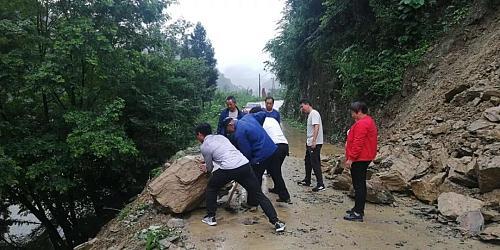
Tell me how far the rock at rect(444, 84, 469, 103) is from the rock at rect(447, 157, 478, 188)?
2501 mm

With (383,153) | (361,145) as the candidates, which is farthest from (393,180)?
(361,145)

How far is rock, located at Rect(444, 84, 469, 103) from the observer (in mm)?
8641

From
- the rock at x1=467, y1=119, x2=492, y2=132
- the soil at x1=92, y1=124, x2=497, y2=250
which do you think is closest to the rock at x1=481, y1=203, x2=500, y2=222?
the soil at x1=92, y1=124, x2=497, y2=250

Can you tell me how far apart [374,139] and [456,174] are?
6.76ft

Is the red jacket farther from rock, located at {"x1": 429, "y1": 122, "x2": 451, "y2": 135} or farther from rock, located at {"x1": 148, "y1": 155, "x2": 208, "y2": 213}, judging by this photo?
rock, located at {"x1": 429, "y1": 122, "x2": 451, "y2": 135}

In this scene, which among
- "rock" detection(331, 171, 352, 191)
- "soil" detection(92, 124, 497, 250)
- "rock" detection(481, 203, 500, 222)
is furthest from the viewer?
"rock" detection(331, 171, 352, 191)

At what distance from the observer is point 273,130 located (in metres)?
6.75

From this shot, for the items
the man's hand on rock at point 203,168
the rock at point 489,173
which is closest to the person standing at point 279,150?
the man's hand on rock at point 203,168

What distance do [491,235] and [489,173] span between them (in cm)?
133

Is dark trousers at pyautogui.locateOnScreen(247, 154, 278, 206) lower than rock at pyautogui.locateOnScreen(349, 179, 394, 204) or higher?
higher

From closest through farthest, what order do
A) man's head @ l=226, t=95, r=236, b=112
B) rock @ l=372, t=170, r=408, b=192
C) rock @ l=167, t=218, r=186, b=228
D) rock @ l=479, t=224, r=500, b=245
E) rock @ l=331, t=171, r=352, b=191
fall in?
1. rock @ l=479, t=224, r=500, b=245
2. rock @ l=167, t=218, r=186, b=228
3. man's head @ l=226, t=95, r=236, b=112
4. rock @ l=372, t=170, r=408, b=192
5. rock @ l=331, t=171, r=352, b=191

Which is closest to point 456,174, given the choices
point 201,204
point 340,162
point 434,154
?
point 434,154

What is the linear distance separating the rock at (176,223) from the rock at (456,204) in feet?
12.8

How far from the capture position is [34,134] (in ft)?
40.7
